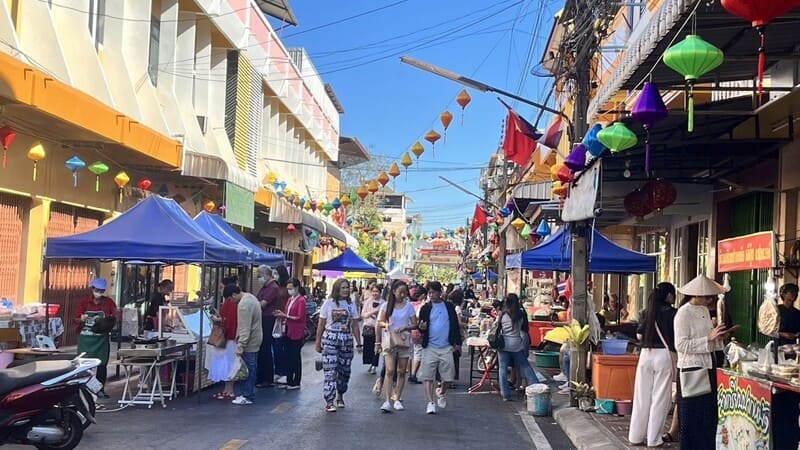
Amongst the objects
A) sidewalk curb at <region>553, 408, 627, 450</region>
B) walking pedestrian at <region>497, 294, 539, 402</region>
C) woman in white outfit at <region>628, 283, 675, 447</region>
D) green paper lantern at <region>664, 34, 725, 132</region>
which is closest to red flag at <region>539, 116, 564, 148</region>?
walking pedestrian at <region>497, 294, 539, 402</region>

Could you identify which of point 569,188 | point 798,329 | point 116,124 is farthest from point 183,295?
point 798,329

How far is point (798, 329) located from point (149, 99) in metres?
15.7

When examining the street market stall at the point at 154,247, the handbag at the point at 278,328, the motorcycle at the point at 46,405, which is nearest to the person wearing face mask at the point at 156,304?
Result: the street market stall at the point at 154,247

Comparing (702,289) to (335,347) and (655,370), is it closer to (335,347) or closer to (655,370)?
(655,370)

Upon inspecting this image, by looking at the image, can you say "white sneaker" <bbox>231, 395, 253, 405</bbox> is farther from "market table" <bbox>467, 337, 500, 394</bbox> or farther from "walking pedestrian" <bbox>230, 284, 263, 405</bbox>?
"market table" <bbox>467, 337, 500, 394</bbox>

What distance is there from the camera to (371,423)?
1035 cm

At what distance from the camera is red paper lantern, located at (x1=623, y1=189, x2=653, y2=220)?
12.2 metres

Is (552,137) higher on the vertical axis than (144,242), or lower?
higher

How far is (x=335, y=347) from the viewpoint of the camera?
37.0 feet

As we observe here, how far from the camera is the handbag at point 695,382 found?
26.1 feet

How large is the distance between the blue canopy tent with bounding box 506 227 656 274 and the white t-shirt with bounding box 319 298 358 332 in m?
5.57

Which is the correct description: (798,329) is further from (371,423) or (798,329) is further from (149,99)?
(149,99)

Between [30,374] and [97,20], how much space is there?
505 inches

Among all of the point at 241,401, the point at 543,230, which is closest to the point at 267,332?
the point at 241,401
